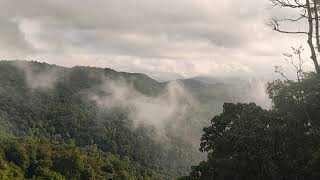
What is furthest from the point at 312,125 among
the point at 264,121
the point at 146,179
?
the point at 146,179

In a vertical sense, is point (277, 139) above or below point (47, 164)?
above

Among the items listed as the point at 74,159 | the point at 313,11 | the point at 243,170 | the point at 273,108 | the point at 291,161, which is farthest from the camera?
the point at 74,159

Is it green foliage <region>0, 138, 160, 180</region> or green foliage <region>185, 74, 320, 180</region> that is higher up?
green foliage <region>185, 74, 320, 180</region>

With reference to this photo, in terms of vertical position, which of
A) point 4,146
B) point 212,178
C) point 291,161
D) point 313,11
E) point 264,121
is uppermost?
point 313,11

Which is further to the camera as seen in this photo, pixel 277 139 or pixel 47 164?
pixel 47 164

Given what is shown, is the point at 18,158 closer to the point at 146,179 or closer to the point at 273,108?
the point at 146,179

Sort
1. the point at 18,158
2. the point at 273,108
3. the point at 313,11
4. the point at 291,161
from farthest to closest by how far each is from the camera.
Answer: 1. the point at 18,158
2. the point at 273,108
3. the point at 291,161
4. the point at 313,11

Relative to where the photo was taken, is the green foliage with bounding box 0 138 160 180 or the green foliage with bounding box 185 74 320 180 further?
the green foliage with bounding box 0 138 160 180

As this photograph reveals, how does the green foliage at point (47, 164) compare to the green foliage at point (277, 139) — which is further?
the green foliage at point (47, 164)

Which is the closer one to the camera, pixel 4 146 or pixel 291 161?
pixel 291 161

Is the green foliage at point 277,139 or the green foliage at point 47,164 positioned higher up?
the green foliage at point 277,139

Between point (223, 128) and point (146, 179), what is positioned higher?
point (223, 128)

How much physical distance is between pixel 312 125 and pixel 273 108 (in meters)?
4.13

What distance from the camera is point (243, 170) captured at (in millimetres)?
31828
